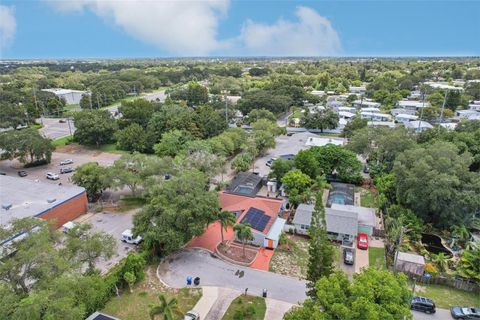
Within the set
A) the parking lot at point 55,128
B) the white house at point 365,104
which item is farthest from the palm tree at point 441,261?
the white house at point 365,104

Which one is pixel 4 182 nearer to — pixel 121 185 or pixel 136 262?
pixel 121 185

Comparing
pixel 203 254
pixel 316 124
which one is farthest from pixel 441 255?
pixel 316 124

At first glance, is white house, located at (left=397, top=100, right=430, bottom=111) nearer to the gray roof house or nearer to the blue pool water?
the blue pool water

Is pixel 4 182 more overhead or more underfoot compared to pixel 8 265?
more underfoot

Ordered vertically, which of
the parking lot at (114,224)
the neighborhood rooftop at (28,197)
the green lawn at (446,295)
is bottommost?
the green lawn at (446,295)

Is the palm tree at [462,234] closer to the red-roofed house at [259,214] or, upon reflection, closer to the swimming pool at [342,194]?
the swimming pool at [342,194]

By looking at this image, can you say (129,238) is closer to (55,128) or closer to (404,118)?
(55,128)

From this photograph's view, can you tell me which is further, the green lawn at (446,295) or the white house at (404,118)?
the white house at (404,118)
